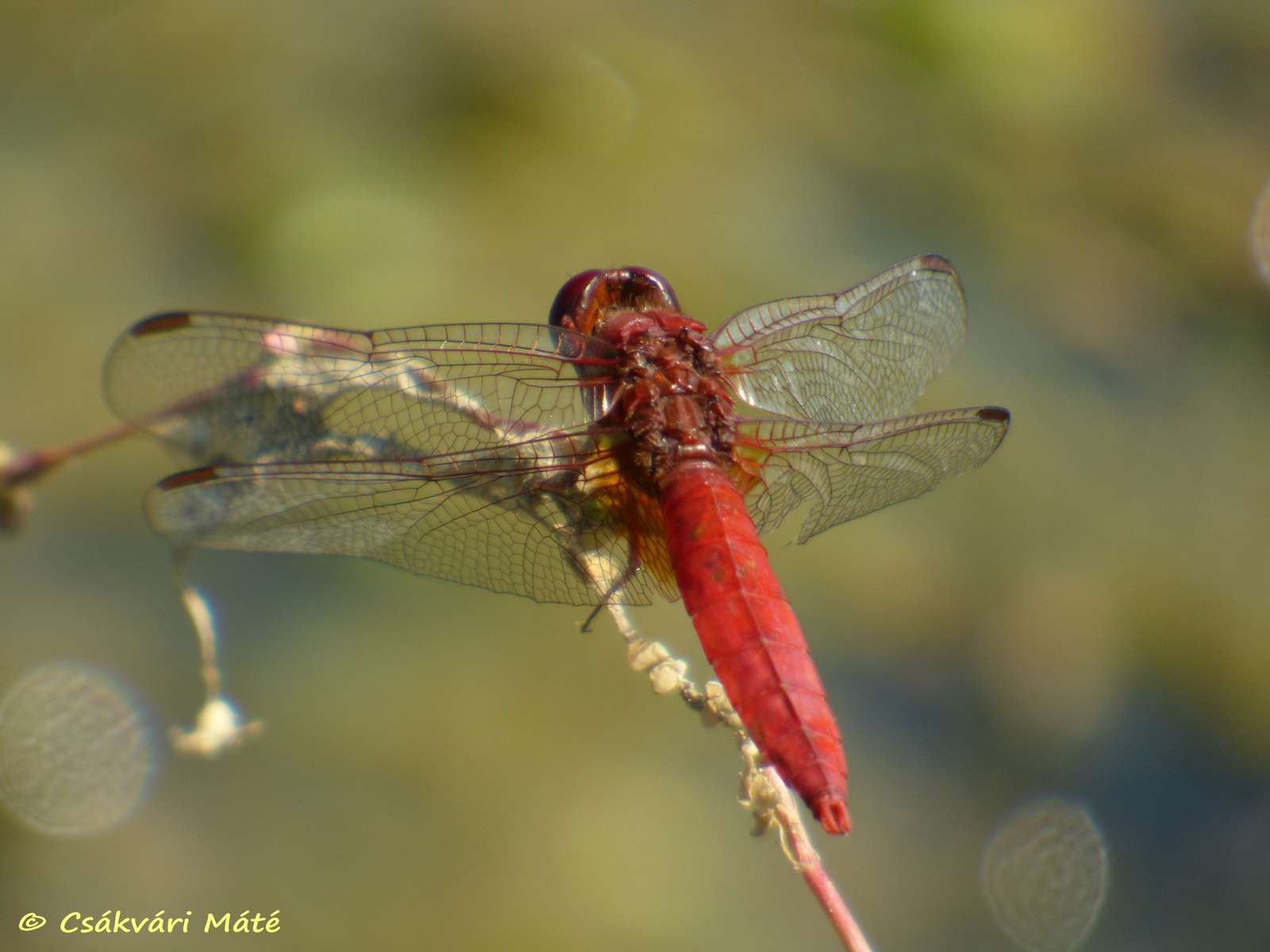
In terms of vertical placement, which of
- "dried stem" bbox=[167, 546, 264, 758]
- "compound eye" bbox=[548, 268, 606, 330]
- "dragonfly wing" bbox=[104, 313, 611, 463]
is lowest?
"dried stem" bbox=[167, 546, 264, 758]

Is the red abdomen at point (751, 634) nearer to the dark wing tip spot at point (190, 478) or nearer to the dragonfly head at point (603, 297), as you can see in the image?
the dragonfly head at point (603, 297)

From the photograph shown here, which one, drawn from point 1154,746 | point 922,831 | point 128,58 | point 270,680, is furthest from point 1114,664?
point 128,58

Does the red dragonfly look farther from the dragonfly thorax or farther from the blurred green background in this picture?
the blurred green background

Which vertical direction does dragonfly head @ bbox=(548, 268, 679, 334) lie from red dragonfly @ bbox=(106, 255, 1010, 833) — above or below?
above

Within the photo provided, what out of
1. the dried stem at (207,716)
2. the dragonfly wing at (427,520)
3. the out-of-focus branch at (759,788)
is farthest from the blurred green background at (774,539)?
the out-of-focus branch at (759,788)

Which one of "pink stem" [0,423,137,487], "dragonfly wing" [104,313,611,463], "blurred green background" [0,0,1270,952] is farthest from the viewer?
"blurred green background" [0,0,1270,952]

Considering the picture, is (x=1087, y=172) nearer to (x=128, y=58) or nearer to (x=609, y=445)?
(x=609, y=445)

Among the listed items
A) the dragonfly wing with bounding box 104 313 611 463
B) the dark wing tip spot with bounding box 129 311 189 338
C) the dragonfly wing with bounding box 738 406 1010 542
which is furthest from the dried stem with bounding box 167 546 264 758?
the dragonfly wing with bounding box 738 406 1010 542
